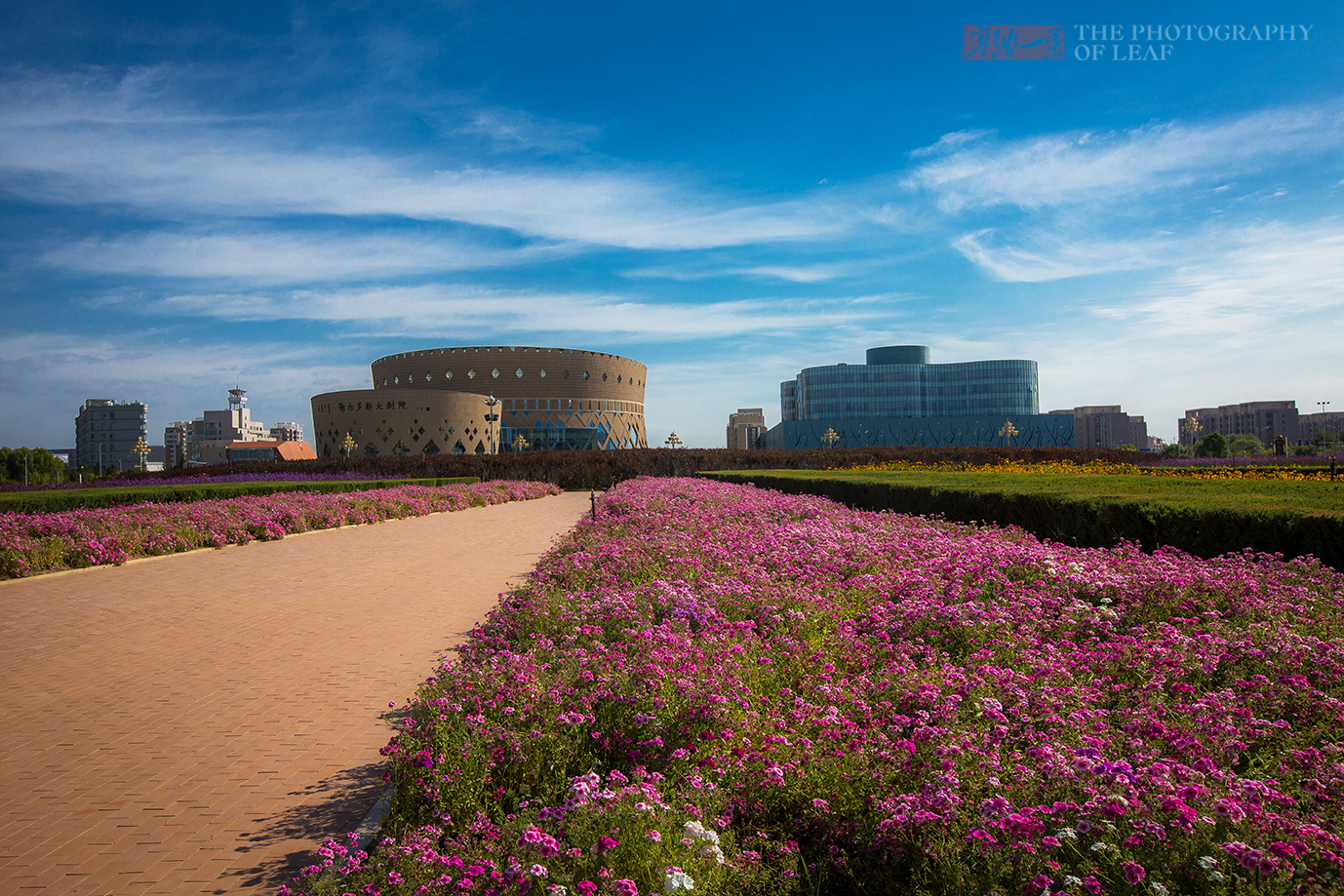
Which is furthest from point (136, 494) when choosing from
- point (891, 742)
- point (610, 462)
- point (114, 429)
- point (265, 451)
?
point (114, 429)

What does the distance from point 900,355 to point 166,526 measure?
106988mm

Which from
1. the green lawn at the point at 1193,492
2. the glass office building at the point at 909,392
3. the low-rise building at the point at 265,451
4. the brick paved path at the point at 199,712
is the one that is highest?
the glass office building at the point at 909,392

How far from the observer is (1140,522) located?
23.0 ft

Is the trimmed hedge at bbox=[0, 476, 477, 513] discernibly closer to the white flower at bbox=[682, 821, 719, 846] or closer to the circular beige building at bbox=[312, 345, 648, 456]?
the white flower at bbox=[682, 821, 719, 846]

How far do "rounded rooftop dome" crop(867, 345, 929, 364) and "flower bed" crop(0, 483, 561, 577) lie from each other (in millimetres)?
99429

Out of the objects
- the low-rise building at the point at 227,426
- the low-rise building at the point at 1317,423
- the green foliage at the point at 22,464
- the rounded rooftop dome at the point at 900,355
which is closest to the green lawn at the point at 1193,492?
the green foliage at the point at 22,464

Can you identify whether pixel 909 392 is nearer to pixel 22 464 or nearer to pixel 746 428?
pixel 746 428

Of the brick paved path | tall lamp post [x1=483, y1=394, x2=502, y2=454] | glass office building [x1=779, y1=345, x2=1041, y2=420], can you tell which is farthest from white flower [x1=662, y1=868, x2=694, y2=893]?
glass office building [x1=779, y1=345, x2=1041, y2=420]

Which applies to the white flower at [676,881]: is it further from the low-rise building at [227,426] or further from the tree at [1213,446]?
the low-rise building at [227,426]

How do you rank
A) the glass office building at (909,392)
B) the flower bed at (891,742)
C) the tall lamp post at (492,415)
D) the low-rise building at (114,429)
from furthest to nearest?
1. the low-rise building at (114,429)
2. the glass office building at (909,392)
3. the tall lamp post at (492,415)
4. the flower bed at (891,742)

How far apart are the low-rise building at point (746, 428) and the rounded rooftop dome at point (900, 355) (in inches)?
909

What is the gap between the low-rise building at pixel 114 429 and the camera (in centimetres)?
14375

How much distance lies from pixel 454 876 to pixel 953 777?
1785 millimetres

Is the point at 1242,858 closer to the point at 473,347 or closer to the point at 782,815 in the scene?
the point at 782,815
